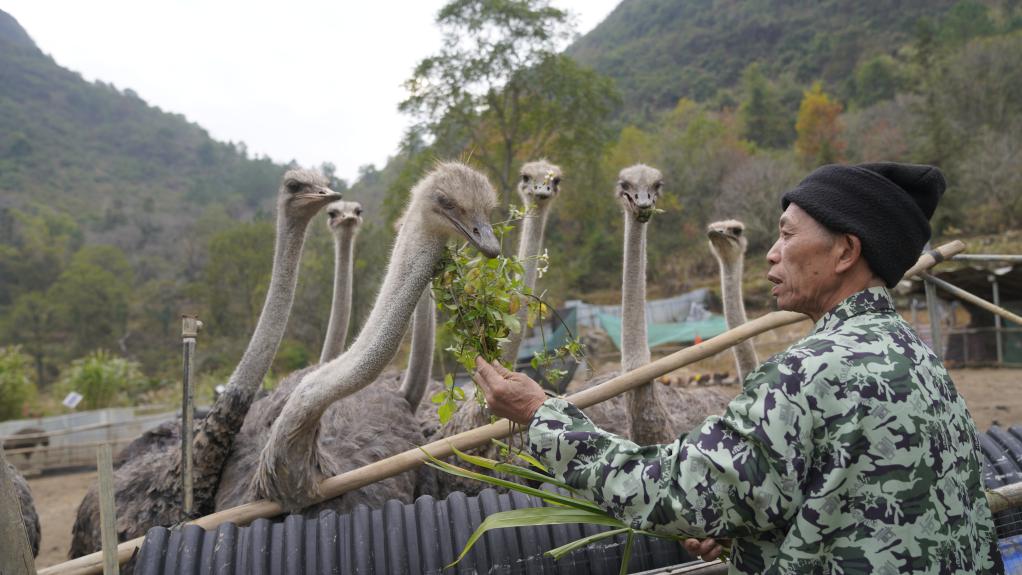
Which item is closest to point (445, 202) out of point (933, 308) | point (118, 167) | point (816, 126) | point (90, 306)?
point (933, 308)

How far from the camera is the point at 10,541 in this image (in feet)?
5.30

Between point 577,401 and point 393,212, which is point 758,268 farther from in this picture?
point 577,401

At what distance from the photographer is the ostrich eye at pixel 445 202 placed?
2592 mm

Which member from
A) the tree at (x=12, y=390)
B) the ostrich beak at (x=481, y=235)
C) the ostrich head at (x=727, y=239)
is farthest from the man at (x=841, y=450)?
the tree at (x=12, y=390)

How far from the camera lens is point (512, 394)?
164 cm

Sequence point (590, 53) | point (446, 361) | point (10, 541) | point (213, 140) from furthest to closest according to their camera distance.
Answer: point (590, 53) < point (213, 140) < point (446, 361) < point (10, 541)

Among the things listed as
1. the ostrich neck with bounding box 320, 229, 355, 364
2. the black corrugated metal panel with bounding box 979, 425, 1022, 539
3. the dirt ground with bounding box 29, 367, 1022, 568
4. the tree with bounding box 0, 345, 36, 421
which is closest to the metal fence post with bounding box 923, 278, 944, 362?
the black corrugated metal panel with bounding box 979, 425, 1022, 539

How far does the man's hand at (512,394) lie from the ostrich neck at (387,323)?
1.02m

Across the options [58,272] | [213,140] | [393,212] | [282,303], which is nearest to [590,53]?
[213,140]

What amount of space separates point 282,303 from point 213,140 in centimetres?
8936

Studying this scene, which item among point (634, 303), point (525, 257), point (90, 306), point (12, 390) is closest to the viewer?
point (525, 257)

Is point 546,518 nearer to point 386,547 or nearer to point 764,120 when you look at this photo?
point 386,547

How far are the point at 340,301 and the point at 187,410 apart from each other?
240 cm

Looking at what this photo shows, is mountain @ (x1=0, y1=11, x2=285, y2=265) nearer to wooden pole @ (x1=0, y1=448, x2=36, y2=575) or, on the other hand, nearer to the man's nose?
wooden pole @ (x1=0, y1=448, x2=36, y2=575)
